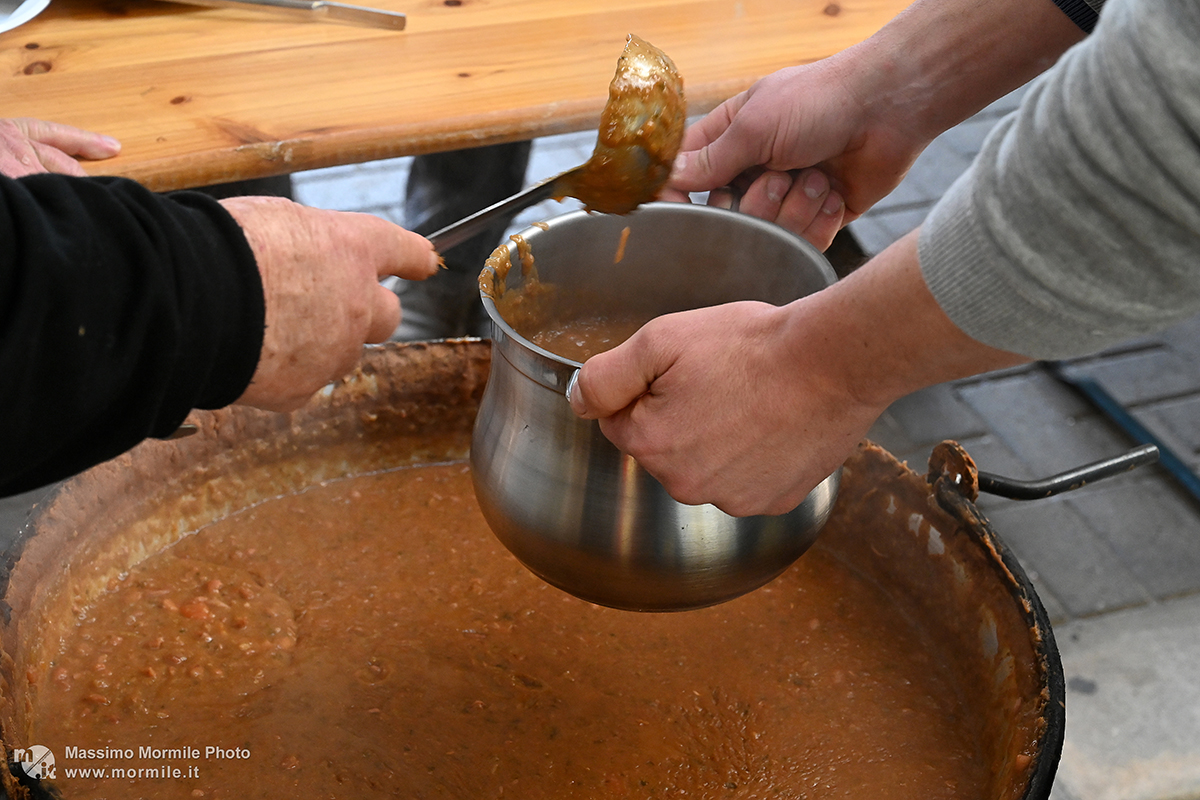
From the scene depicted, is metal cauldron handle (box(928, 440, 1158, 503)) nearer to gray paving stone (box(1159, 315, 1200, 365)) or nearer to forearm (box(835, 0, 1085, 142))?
forearm (box(835, 0, 1085, 142))

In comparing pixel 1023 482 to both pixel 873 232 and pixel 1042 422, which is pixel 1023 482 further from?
pixel 873 232

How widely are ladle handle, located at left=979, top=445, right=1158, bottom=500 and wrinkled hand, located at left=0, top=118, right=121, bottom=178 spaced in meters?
1.17

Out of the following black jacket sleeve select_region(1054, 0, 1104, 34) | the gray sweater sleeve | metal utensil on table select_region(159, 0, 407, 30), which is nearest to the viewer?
the gray sweater sleeve

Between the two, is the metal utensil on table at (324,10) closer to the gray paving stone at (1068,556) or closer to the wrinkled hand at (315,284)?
the wrinkled hand at (315,284)

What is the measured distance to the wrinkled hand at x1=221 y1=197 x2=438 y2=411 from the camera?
2.75 ft

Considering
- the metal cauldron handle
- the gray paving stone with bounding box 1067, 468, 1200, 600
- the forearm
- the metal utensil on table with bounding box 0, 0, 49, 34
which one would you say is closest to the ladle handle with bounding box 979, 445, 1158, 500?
the metal cauldron handle

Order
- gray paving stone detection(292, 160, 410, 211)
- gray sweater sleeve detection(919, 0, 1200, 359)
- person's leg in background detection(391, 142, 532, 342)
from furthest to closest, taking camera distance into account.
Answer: gray paving stone detection(292, 160, 410, 211) → person's leg in background detection(391, 142, 532, 342) → gray sweater sleeve detection(919, 0, 1200, 359)

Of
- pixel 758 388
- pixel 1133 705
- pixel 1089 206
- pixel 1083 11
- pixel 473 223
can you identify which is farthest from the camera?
pixel 1133 705

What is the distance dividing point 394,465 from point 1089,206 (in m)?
1.07

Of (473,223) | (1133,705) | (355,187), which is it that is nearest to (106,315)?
(473,223)

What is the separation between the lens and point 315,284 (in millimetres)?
857

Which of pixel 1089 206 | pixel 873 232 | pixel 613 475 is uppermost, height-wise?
pixel 1089 206

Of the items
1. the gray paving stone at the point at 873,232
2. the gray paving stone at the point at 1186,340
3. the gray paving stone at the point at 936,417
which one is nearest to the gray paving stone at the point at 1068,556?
the gray paving stone at the point at 936,417

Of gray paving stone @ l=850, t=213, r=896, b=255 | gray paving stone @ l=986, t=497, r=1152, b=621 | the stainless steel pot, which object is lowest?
gray paving stone @ l=986, t=497, r=1152, b=621
